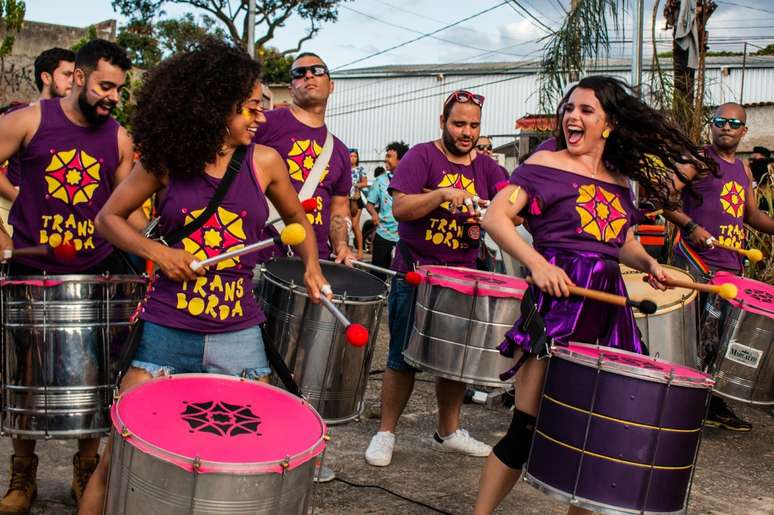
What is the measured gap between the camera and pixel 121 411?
110 inches

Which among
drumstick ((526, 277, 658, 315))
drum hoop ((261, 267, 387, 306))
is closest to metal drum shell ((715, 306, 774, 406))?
drum hoop ((261, 267, 387, 306))

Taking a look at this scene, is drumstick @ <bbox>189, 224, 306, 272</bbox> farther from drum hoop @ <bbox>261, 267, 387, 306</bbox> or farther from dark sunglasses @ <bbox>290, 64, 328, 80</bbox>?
dark sunglasses @ <bbox>290, 64, 328, 80</bbox>

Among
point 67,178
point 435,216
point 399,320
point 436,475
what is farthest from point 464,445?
point 67,178

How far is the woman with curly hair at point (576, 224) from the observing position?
3.58 meters

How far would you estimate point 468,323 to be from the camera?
477 centimetres

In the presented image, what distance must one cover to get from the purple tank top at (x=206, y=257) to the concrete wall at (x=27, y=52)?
2068 centimetres

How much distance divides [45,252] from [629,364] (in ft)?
8.14

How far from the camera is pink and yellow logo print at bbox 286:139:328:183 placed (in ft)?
17.3

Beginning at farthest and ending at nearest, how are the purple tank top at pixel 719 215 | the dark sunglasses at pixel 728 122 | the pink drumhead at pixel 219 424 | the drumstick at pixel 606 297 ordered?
the dark sunglasses at pixel 728 122 → the purple tank top at pixel 719 215 → the drumstick at pixel 606 297 → the pink drumhead at pixel 219 424

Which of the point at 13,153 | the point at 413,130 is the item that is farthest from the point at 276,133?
the point at 413,130

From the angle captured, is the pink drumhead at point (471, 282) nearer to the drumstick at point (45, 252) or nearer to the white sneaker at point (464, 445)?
the white sneaker at point (464, 445)

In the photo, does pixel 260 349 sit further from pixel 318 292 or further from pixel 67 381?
pixel 67 381

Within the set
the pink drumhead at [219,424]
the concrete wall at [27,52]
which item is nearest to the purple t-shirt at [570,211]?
the pink drumhead at [219,424]

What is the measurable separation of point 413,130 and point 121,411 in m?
35.4
